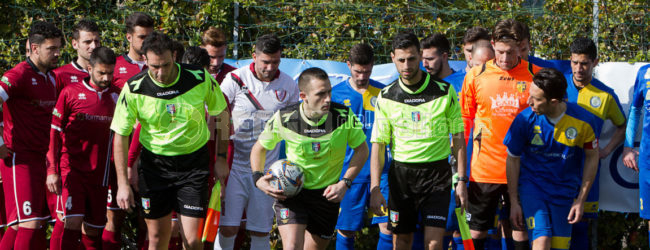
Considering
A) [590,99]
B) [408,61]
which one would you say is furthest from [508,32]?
[408,61]

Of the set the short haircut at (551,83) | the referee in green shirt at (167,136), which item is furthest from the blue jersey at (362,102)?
the short haircut at (551,83)

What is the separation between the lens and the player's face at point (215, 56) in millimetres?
7383

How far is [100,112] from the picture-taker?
22.9 ft

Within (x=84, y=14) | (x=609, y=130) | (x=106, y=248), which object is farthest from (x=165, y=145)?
(x=609, y=130)

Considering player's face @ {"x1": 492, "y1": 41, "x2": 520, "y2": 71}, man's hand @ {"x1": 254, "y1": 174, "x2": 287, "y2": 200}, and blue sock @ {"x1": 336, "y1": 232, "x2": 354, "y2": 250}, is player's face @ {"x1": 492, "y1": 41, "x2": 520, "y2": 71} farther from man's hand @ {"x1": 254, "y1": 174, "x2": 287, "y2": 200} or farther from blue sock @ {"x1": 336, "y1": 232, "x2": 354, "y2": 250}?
man's hand @ {"x1": 254, "y1": 174, "x2": 287, "y2": 200}

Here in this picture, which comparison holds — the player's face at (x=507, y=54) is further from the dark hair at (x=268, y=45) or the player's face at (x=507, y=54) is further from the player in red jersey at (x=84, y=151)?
the player in red jersey at (x=84, y=151)

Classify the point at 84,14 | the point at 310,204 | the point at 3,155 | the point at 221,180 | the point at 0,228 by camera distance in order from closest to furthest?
the point at 310,204 → the point at 221,180 → the point at 3,155 → the point at 0,228 → the point at 84,14

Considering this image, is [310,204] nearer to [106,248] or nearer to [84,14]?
[106,248]

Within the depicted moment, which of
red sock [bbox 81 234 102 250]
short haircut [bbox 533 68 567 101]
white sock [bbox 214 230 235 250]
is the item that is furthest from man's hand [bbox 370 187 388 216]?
red sock [bbox 81 234 102 250]

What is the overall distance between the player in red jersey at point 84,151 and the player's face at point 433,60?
288 centimetres

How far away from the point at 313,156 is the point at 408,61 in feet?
3.62

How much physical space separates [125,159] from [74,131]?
114 centimetres

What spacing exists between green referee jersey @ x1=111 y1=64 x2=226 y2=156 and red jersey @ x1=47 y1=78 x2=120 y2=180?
0.89 meters

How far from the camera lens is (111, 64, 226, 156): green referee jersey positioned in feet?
20.1
